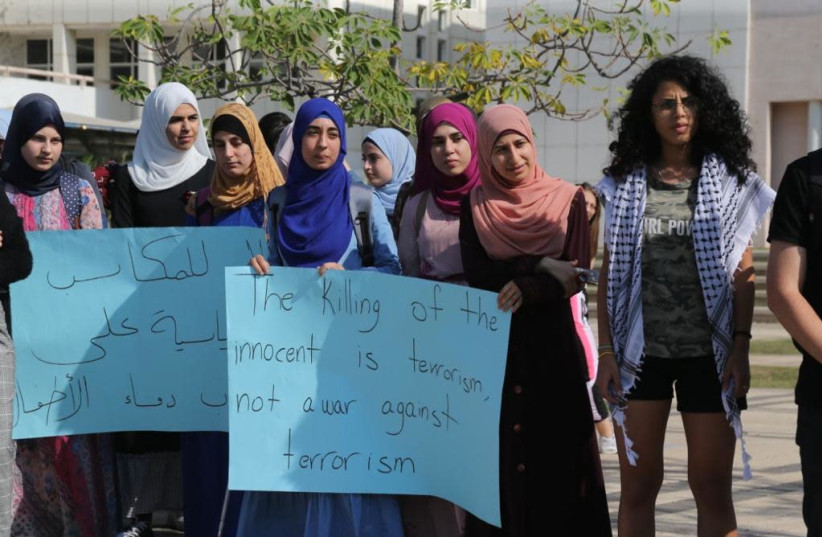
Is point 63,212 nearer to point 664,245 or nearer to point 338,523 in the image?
point 338,523

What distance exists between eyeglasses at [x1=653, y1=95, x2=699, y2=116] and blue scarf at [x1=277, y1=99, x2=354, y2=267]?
130cm

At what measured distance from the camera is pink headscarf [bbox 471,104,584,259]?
518 centimetres

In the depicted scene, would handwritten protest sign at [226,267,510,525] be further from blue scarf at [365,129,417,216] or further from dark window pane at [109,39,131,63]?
dark window pane at [109,39,131,63]

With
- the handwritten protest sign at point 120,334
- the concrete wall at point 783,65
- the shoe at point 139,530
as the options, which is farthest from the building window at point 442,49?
the handwritten protest sign at point 120,334

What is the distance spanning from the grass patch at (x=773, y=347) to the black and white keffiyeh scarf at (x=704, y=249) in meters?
10.6

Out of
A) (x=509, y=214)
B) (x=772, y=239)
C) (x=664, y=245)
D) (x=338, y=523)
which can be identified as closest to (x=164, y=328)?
(x=338, y=523)

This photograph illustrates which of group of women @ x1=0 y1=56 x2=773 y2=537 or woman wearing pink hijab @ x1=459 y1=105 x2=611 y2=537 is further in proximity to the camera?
woman wearing pink hijab @ x1=459 y1=105 x2=611 y2=537

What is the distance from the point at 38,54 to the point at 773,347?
1103 inches

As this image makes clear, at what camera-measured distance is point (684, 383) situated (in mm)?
5125

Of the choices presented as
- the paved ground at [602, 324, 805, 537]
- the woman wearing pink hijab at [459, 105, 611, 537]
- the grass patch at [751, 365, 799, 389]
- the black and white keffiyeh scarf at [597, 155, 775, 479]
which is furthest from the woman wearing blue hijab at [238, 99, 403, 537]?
the grass patch at [751, 365, 799, 389]

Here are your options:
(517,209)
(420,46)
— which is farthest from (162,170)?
(420,46)

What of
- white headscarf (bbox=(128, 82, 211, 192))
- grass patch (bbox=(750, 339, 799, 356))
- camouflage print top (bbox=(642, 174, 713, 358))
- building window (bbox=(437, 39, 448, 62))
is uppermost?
building window (bbox=(437, 39, 448, 62))

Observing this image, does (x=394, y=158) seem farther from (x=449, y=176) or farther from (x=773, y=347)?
(x=773, y=347)

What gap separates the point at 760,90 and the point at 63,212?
20772mm
